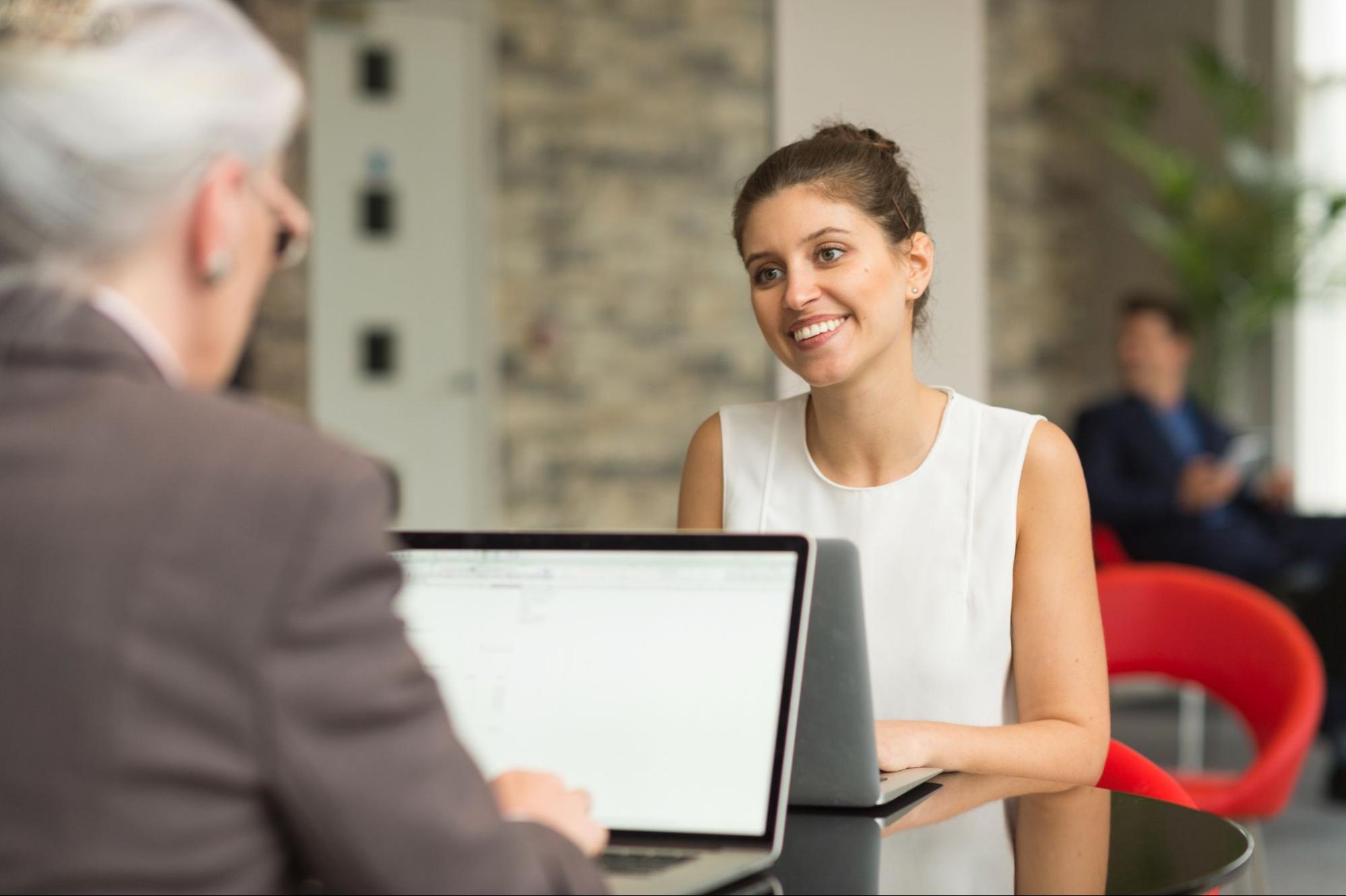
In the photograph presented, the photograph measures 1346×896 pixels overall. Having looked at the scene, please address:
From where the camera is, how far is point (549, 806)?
0.92 meters

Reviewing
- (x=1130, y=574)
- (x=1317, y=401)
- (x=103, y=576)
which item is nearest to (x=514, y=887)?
(x=103, y=576)

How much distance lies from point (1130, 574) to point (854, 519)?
1.16m

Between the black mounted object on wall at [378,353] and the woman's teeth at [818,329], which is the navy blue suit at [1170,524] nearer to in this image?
the black mounted object on wall at [378,353]

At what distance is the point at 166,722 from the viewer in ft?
2.26

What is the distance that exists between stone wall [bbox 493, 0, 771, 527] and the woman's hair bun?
4.30 m

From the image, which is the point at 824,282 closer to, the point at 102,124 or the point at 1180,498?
the point at 102,124

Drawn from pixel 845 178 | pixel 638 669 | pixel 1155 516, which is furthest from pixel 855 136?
pixel 1155 516

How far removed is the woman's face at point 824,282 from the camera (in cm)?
169

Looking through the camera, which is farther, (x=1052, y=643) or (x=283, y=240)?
(x=1052, y=643)

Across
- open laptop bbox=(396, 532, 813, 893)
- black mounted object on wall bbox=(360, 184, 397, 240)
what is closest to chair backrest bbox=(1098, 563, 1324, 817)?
open laptop bbox=(396, 532, 813, 893)

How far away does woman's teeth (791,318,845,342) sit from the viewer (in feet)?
5.56

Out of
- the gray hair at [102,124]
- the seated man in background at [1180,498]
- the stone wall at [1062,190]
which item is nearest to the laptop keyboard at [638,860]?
the gray hair at [102,124]

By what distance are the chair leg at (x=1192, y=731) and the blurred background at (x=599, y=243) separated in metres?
0.07

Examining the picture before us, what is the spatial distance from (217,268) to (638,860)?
535mm
